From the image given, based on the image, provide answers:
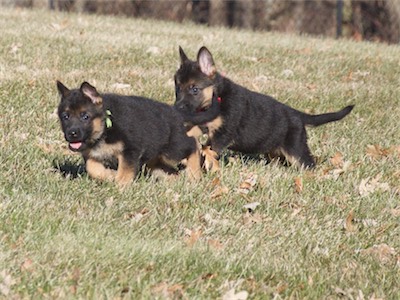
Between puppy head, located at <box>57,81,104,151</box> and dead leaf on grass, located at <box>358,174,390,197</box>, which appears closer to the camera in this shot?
puppy head, located at <box>57,81,104,151</box>

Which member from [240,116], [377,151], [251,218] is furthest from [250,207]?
[377,151]

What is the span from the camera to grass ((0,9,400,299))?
5223mm

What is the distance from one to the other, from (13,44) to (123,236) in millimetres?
8623

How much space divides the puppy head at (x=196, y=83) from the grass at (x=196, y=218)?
69cm

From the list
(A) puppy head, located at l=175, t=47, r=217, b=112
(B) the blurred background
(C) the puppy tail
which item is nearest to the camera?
(A) puppy head, located at l=175, t=47, r=217, b=112

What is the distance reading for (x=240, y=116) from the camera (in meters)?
8.63

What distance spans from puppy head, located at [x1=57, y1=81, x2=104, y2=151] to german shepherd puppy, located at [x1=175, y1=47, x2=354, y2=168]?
1585 millimetres

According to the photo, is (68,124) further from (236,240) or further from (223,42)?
(223,42)

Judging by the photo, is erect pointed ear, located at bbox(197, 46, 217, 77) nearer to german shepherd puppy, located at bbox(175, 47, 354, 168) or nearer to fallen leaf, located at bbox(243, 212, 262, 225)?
german shepherd puppy, located at bbox(175, 47, 354, 168)

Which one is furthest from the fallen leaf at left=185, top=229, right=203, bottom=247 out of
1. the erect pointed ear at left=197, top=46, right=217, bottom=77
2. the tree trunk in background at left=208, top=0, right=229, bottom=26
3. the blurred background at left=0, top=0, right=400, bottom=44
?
the tree trunk in background at left=208, top=0, right=229, bottom=26

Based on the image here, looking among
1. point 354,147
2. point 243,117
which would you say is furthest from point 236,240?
point 354,147

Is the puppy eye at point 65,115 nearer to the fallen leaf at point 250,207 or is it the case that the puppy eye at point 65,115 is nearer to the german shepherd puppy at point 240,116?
the fallen leaf at point 250,207

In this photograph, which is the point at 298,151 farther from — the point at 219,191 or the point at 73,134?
the point at 73,134

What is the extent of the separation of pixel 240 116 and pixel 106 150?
2.02 metres
